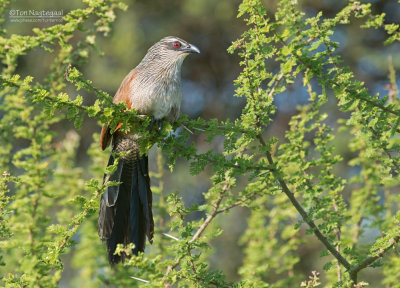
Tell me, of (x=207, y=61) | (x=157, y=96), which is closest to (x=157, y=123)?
(x=157, y=96)

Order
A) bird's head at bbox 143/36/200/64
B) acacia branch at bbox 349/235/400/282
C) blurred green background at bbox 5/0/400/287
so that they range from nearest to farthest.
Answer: acacia branch at bbox 349/235/400/282
bird's head at bbox 143/36/200/64
blurred green background at bbox 5/0/400/287

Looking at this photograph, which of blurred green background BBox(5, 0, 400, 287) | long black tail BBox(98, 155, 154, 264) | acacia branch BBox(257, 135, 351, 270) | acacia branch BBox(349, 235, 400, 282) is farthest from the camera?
blurred green background BBox(5, 0, 400, 287)

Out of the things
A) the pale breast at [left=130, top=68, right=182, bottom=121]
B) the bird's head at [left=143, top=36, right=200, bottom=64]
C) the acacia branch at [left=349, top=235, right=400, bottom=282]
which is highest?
the bird's head at [left=143, top=36, right=200, bottom=64]

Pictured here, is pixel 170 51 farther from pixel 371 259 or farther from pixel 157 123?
pixel 371 259

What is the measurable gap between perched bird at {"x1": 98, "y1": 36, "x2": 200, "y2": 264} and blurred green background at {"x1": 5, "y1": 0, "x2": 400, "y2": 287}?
3034 mm

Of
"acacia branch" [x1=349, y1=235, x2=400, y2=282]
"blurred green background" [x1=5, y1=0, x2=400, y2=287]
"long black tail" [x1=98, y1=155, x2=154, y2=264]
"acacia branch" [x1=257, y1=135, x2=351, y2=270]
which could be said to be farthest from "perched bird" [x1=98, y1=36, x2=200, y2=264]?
"blurred green background" [x1=5, y1=0, x2=400, y2=287]

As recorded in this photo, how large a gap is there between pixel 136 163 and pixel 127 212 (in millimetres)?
303

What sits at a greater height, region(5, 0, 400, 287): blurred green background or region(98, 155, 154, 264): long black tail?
region(5, 0, 400, 287): blurred green background

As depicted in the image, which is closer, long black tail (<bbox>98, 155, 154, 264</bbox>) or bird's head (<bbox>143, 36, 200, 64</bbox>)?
long black tail (<bbox>98, 155, 154, 264</bbox>)

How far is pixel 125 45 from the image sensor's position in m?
6.41

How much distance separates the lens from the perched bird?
2.61 m

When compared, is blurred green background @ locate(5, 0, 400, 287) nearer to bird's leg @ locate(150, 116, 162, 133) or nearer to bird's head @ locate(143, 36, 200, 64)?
bird's head @ locate(143, 36, 200, 64)

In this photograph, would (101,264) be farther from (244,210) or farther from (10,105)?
(244,210)

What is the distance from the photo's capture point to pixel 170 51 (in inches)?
124
